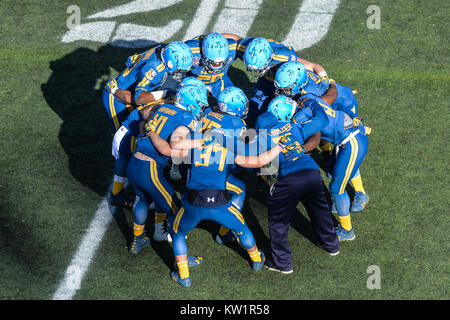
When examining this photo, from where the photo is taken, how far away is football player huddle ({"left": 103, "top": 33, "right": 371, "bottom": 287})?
675 centimetres

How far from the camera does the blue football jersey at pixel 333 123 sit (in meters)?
7.26

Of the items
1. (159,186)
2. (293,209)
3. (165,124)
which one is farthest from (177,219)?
(293,209)

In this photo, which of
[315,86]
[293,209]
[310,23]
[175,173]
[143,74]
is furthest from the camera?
[310,23]

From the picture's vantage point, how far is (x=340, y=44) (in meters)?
11.0

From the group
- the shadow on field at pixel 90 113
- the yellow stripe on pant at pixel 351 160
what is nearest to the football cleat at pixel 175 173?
the shadow on field at pixel 90 113

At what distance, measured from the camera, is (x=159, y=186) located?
706 centimetres

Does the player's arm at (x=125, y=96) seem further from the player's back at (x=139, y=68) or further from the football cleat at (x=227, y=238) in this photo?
the football cleat at (x=227, y=238)

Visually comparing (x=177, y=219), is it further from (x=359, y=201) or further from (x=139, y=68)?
(x=359, y=201)

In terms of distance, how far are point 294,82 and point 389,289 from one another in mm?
2696

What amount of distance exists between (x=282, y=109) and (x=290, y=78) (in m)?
0.53

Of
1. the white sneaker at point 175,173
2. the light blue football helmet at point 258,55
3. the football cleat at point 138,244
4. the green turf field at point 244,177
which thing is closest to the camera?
the green turf field at point 244,177

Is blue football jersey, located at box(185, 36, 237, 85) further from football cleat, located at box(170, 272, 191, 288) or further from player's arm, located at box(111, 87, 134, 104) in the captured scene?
football cleat, located at box(170, 272, 191, 288)

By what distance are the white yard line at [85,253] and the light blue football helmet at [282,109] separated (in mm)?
2675

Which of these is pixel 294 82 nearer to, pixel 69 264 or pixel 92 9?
pixel 69 264
